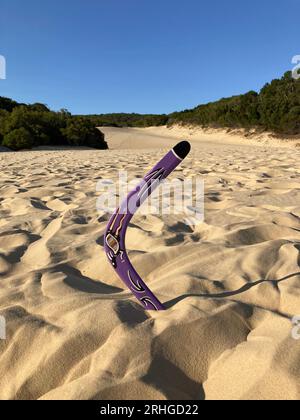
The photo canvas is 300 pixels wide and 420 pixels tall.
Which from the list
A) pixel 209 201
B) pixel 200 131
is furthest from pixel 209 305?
pixel 200 131

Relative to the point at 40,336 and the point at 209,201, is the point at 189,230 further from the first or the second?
the point at 40,336

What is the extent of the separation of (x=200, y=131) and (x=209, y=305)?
26599mm

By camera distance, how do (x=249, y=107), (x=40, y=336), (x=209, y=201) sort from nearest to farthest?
(x=40, y=336) < (x=209, y=201) < (x=249, y=107)

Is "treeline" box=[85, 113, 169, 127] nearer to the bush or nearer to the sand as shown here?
the bush

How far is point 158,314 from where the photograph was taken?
1329 mm

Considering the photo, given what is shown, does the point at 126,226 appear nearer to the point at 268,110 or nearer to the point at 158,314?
the point at 158,314

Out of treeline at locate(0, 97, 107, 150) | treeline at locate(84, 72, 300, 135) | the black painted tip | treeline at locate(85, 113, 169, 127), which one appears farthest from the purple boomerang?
treeline at locate(85, 113, 169, 127)

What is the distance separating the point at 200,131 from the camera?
26812mm

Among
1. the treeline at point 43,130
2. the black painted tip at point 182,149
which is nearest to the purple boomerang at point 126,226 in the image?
the black painted tip at point 182,149

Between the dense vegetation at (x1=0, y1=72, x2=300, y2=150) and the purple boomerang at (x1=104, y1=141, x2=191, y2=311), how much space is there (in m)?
13.9

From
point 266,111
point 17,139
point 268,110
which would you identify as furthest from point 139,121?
point 17,139

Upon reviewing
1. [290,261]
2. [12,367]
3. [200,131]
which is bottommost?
[12,367]

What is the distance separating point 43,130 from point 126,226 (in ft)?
51.3

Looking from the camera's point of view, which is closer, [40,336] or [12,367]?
[12,367]
